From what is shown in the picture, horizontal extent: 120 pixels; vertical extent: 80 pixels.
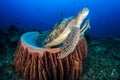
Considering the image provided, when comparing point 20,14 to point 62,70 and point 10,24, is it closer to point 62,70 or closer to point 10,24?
point 10,24

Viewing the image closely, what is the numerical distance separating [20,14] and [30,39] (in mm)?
4032

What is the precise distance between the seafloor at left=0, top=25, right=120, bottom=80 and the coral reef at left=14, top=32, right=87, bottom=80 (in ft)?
1.38

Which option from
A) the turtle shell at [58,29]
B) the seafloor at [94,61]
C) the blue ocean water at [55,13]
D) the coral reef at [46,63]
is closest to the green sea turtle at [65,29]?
the turtle shell at [58,29]

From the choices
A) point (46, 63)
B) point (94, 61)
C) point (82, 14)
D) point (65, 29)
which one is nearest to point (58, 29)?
point (65, 29)

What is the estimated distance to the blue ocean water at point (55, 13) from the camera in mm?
6547

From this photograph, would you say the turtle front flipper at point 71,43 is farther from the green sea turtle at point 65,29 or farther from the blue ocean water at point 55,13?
the blue ocean water at point 55,13

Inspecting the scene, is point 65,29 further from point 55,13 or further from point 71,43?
point 55,13

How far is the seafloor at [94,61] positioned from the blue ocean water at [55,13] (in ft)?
4.37

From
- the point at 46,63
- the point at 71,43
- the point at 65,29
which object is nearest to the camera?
the point at 71,43

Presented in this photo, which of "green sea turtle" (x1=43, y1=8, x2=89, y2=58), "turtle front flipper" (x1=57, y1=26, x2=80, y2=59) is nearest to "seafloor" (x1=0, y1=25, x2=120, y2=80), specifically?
"green sea turtle" (x1=43, y1=8, x2=89, y2=58)

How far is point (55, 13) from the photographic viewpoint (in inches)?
276

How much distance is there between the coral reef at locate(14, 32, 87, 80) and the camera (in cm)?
321

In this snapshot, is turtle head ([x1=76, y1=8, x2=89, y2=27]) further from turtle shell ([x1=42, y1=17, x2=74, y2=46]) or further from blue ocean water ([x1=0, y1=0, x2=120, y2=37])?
blue ocean water ([x1=0, y1=0, x2=120, y2=37])

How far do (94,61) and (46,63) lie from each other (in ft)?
4.77
